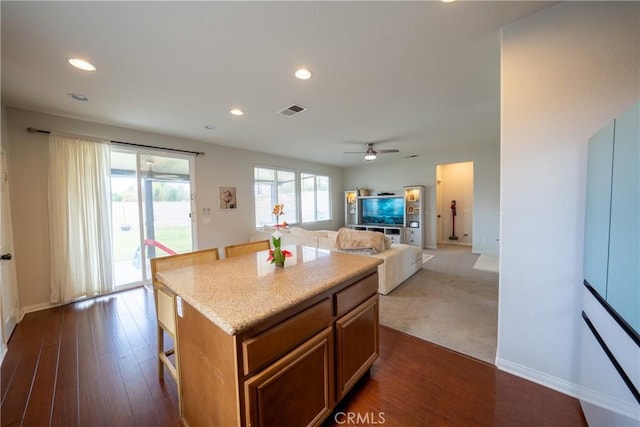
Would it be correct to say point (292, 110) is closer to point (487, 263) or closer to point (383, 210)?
point (487, 263)

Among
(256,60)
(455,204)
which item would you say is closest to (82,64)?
(256,60)

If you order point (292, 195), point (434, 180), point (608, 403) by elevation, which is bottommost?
point (608, 403)

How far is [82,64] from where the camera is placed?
202 cm

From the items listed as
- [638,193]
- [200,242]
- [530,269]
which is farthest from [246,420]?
[200,242]

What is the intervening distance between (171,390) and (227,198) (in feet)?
12.5

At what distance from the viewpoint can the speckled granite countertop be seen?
997 mm

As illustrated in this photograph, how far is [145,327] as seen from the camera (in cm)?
264

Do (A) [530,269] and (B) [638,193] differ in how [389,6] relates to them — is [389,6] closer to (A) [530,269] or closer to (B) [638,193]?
(B) [638,193]

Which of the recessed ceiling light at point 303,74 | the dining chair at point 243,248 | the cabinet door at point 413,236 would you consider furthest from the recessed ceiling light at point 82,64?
the cabinet door at point 413,236

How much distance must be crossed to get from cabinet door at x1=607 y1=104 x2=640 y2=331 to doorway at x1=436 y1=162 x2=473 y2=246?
637 centimetres

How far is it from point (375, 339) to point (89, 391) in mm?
2173

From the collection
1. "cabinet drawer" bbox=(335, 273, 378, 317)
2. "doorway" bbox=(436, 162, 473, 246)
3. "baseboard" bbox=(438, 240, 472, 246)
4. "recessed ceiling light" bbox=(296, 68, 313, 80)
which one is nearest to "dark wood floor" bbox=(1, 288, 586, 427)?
"cabinet drawer" bbox=(335, 273, 378, 317)

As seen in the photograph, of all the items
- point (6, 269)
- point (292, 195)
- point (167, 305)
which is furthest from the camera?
point (292, 195)

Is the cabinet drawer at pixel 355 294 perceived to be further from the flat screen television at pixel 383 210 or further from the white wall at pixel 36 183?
the flat screen television at pixel 383 210
